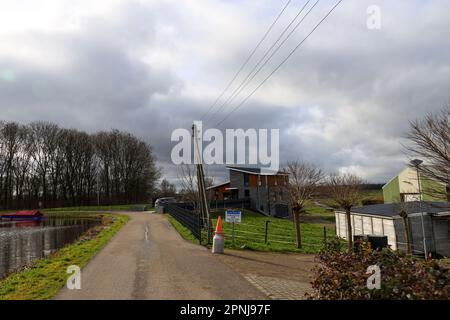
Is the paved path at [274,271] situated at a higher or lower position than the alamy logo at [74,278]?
lower

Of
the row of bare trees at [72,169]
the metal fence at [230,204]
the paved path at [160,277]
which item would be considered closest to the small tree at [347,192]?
the paved path at [160,277]

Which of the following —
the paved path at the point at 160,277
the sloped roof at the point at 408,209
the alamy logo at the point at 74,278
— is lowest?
the paved path at the point at 160,277

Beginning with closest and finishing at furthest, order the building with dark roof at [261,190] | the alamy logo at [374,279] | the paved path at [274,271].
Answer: the alamy logo at [374,279], the paved path at [274,271], the building with dark roof at [261,190]

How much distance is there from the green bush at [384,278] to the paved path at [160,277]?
1.99 metres

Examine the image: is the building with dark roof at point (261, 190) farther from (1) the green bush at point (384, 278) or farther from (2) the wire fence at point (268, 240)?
(1) the green bush at point (384, 278)

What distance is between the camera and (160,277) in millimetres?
8078

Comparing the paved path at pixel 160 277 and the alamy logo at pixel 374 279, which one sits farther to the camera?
the paved path at pixel 160 277

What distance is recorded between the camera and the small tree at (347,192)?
1794 centimetres

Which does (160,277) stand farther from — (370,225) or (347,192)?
(370,225)

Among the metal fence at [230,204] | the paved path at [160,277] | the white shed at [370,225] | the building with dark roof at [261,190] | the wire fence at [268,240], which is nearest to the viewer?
the paved path at [160,277]

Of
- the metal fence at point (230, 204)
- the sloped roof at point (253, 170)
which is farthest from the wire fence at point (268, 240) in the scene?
the sloped roof at point (253, 170)

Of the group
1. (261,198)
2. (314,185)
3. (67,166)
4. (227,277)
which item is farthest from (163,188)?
(227,277)

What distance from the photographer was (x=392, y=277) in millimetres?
4238
